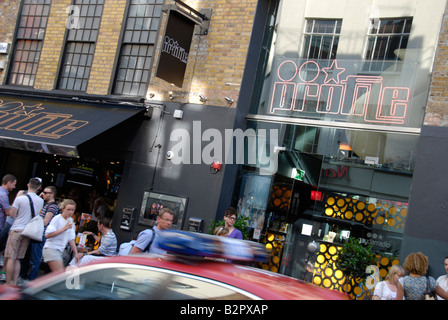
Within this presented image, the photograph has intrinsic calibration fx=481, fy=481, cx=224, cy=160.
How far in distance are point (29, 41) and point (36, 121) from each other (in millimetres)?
3441

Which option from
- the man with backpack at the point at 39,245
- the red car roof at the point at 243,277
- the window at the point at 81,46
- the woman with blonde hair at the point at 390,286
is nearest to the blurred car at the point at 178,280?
the red car roof at the point at 243,277

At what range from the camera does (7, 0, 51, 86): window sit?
13336 mm

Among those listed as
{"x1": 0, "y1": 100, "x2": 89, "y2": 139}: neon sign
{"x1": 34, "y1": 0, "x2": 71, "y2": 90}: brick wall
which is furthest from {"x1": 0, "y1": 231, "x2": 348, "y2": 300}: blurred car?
{"x1": 34, "y1": 0, "x2": 71, "y2": 90}: brick wall

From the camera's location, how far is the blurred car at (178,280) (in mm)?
2953

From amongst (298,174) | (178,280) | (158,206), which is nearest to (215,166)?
(158,206)

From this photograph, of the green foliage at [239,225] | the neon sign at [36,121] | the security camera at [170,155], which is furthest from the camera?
the security camera at [170,155]

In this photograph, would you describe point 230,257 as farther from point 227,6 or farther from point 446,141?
point 227,6

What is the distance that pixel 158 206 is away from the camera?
10633 millimetres

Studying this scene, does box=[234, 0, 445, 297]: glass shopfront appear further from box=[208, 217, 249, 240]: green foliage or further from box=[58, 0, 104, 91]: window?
box=[58, 0, 104, 91]: window

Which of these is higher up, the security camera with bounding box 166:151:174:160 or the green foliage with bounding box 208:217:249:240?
the security camera with bounding box 166:151:174:160

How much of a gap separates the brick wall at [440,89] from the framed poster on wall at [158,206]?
5149 millimetres

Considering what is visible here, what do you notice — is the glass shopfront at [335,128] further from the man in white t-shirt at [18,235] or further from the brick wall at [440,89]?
the man in white t-shirt at [18,235]

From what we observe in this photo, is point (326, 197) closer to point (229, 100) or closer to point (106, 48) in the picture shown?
point (229, 100)

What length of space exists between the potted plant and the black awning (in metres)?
5.42
